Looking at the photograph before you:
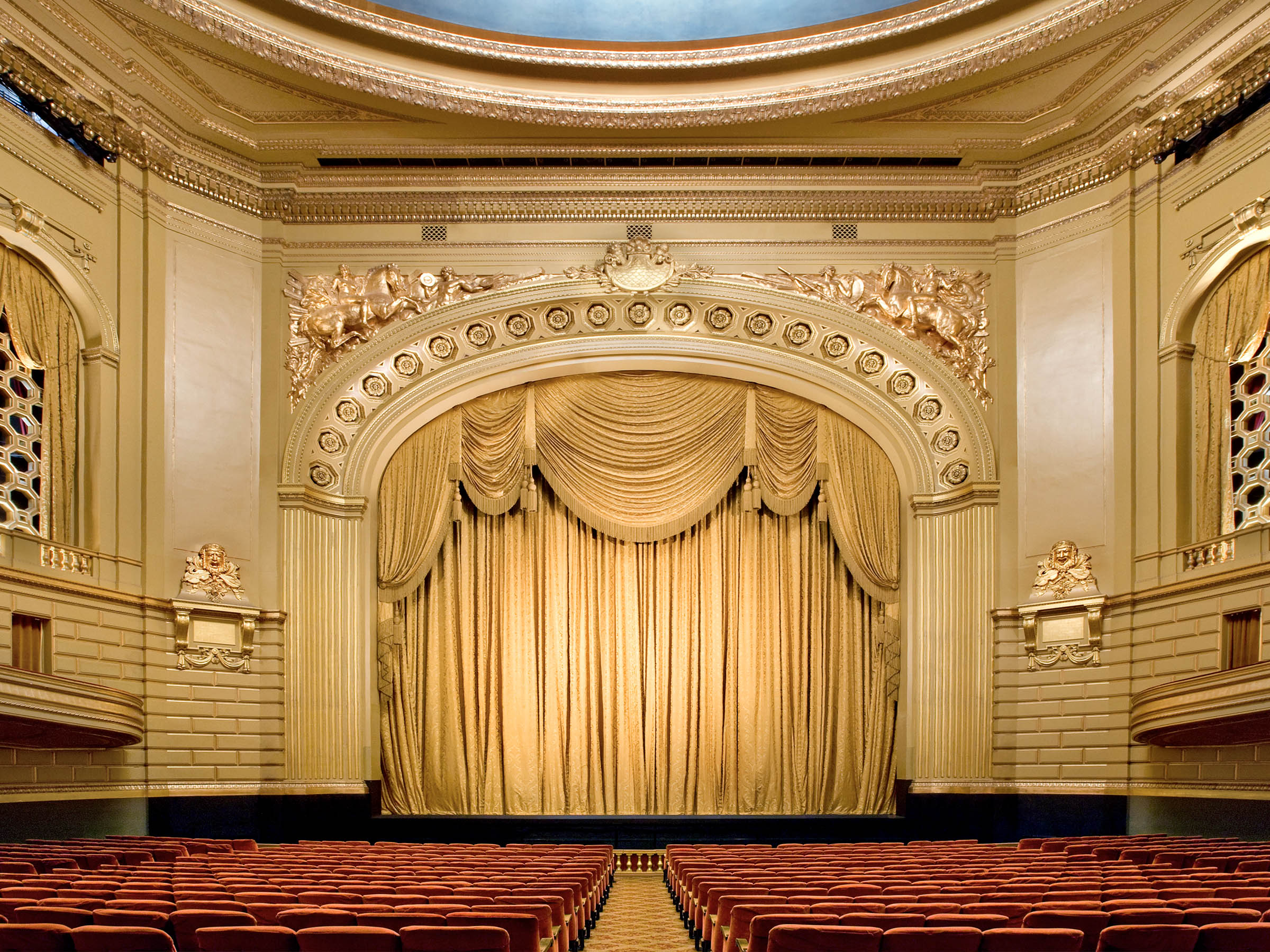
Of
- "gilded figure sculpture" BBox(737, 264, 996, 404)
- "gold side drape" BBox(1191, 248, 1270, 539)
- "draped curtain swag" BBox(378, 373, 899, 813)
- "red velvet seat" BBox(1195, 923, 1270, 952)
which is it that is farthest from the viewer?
"draped curtain swag" BBox(378, 373, 899, 813)

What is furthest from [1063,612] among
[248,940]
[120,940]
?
[120,940]

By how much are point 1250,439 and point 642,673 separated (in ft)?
24.2

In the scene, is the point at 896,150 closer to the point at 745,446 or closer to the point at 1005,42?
the point at 1005,42

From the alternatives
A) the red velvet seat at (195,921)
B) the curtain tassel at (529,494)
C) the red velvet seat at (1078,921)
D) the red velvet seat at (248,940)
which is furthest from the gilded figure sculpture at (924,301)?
the red velvet seat at (248,940)

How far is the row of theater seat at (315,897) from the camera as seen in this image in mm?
4066

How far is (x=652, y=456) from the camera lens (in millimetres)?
15234

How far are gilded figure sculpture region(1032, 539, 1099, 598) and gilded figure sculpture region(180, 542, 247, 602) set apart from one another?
8425mm

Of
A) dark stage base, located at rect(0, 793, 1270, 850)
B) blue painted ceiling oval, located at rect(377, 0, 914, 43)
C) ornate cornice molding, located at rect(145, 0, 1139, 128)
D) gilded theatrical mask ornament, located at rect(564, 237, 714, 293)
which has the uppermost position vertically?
blue painted ceiling oval, located at rect(377, 0, 914, 43)

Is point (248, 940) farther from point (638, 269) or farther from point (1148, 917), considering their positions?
point (638, 269)

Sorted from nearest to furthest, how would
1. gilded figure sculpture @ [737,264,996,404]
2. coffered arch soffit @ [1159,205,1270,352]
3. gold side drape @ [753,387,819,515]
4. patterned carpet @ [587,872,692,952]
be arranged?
patterned carpet @ [587,872,692,952]
coffered arch soffit @ [1159,205,1270,352]
gilded figure sculpture @ [737,264,996,404]
gold side drape @ [753,387,819,515]

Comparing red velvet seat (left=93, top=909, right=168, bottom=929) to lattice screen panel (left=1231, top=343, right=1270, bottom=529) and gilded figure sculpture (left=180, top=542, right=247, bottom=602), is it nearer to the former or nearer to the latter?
gilded figure sculpture (left=180, top=542, right=247, bottom=602)

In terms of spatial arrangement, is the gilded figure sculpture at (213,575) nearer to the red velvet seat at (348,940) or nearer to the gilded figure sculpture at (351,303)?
the gilded figure sculpture at (351,303)

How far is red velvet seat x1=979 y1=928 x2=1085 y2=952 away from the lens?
377 cm

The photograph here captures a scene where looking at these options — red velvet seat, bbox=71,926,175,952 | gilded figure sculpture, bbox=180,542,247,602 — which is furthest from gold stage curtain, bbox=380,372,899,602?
red velvet seat, bbox=71,926,175,952
